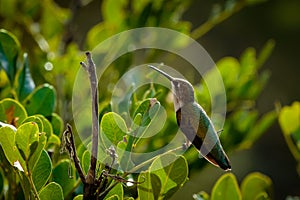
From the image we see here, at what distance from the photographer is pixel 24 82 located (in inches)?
38.6

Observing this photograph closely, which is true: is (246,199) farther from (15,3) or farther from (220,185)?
(15,3)

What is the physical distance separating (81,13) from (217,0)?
0.77 m

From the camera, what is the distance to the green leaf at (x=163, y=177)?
2.41ft

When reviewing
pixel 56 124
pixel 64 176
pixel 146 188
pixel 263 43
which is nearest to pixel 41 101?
pixel 56 124

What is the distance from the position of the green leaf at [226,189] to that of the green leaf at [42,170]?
257 mm

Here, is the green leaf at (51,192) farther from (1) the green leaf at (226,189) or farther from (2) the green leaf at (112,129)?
(1) the green leaf at (226,189)

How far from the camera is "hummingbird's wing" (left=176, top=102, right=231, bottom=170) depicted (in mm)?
702

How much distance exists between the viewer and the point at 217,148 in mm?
699

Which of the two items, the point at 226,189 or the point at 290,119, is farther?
the point at 290,119

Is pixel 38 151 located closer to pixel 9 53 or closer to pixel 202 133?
pixel 202 133

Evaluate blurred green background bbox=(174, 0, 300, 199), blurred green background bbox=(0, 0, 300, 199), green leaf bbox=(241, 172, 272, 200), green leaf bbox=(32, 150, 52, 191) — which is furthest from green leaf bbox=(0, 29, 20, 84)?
blurred green background bbox=(174, 0, 300, 199)

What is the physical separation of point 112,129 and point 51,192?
0.33 feet

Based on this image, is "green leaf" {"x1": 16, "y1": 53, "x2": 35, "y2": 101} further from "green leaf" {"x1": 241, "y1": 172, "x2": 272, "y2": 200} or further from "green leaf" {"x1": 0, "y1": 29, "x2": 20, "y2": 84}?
"green leaf" {"x1": 241, "y1": 172, "x2": 272, "y2": 200}

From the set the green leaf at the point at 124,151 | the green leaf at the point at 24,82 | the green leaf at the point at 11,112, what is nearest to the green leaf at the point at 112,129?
the green leaf at the point at 124,151
